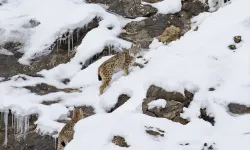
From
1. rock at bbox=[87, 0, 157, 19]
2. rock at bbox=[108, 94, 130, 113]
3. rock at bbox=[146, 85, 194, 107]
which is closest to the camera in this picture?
rock at bbox=[146, 85, 194, 107]

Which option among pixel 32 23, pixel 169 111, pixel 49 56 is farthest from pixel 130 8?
pixel 169 111

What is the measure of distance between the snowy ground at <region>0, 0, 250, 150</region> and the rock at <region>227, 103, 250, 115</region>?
0.10 meters

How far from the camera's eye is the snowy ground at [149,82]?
7156 millimetres

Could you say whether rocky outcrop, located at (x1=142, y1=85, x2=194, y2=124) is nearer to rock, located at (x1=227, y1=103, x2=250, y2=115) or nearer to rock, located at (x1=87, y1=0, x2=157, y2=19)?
rock, located at (x1=227, y1=103, x2=250, y2=115)

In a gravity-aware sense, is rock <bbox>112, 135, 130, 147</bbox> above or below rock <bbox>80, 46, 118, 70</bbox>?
above

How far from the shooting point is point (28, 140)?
31.4ft

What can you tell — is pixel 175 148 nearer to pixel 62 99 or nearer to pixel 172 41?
pixel 62 99

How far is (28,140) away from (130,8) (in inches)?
264

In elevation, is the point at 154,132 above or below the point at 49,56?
above

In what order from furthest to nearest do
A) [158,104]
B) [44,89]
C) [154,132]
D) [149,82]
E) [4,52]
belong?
1. [4,52]
2. [44,89]
3. [149,82]
4. [158,104]
5. [154,132]

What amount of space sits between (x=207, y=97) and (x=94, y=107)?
2.67 metres

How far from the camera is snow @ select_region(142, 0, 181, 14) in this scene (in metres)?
14.4

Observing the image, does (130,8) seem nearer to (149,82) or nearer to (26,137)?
(149,82)

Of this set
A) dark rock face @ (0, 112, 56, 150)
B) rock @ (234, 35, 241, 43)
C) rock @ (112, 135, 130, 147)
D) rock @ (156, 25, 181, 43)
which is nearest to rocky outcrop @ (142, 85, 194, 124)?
rock @ (112, 135, 130, 147)
